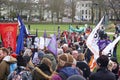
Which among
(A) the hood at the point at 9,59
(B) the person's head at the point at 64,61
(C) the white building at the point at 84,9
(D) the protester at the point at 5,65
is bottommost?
(C) the white building at the point at 84,9

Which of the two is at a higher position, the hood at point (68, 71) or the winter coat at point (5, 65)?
the hood at point (68, 71)

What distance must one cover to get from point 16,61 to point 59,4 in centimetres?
9904

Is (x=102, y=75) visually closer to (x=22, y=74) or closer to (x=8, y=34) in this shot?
(x=22, y=74)

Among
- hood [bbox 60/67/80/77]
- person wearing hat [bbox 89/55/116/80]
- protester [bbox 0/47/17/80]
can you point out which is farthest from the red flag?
person wearing hat [bbox 89/55/116/80]

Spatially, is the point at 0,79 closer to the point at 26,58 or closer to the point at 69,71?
the point at 26,58

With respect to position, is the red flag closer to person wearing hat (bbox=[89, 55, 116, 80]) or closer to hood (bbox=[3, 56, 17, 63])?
hood (bbox=[3, 56, 17, 63])

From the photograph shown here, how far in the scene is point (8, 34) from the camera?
14203mm

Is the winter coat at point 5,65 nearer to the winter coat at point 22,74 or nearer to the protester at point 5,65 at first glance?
the protester at point 5,65

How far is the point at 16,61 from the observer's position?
363 inches

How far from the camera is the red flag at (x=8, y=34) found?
14000 millimetres

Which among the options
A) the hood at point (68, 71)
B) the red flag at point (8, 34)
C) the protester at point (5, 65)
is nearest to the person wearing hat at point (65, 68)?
the hood at point (68, 71)

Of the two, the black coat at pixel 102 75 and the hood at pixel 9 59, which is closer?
the black coat at pixel 102 75

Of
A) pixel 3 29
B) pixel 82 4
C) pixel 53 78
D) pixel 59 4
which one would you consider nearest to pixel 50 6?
pixel 59 4

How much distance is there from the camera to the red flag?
14.0 m
